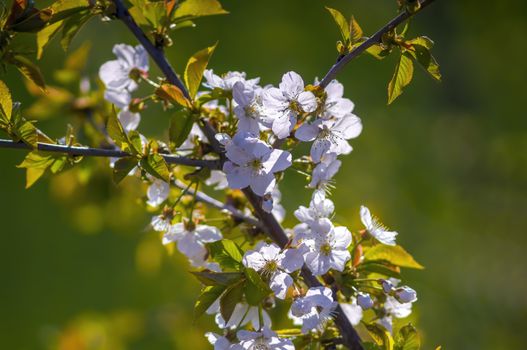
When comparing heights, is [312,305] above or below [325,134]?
below

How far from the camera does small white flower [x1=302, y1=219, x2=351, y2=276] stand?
2.21ft

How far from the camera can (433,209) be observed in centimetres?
293

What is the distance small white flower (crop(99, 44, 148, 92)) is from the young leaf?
0.63 feet

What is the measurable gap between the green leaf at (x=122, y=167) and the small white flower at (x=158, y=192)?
0.34 feet

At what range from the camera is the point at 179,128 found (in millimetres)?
725

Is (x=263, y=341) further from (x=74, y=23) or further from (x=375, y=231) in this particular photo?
(x=74, y=23)

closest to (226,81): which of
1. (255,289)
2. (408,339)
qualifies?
(255,289)

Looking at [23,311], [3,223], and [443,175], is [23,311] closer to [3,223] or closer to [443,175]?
[3,223]

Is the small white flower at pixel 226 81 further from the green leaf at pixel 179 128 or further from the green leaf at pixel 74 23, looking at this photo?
the green leaf at pixel 74 23

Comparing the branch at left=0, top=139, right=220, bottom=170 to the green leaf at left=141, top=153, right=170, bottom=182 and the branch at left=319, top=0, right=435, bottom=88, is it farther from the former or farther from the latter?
the branch at left=319, top=0, right=435, bottom=88

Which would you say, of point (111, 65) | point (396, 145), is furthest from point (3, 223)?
point (111, 65)

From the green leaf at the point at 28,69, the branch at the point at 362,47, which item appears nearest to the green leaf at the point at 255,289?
the branch at the point at 362,47

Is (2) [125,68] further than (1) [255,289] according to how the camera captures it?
Yes

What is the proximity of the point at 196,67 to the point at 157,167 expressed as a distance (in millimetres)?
128
